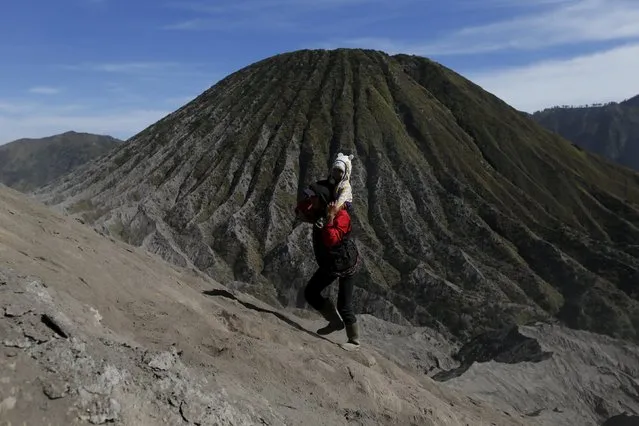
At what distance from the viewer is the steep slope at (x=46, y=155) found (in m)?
154

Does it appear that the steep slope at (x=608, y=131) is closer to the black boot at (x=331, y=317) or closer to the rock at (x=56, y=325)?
the black boot at (x=331, y=317)

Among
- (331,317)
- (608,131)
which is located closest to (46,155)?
(608,131)

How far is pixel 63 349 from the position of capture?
12.5ft

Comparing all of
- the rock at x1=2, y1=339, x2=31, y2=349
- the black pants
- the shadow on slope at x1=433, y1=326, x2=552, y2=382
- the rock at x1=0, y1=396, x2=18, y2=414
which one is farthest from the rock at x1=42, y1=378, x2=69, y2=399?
the shadow on slope at x1=433, y1=326, x2=552, y2=382

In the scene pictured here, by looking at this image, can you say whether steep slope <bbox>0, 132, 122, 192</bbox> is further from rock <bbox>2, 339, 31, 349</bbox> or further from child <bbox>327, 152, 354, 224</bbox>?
rock <bbox>2, 339, 31, 349</bbox>

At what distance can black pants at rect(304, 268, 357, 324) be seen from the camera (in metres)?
6.96

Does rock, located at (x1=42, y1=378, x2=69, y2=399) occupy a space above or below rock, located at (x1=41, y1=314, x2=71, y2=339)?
below

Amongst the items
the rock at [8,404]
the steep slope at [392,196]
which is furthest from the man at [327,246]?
the steep slope at [392,196]

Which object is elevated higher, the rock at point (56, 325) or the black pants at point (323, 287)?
the rock at point (56, 325)

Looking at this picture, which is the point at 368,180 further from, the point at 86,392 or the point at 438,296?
the point at 86,392

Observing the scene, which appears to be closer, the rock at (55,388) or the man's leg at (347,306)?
the rock at (55,388)

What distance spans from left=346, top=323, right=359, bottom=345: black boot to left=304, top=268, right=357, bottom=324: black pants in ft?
0.20

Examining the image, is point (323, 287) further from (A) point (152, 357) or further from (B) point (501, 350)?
(B) point (501, 350)

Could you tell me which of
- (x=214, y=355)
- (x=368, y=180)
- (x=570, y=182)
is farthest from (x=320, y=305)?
(x=570, y=182)
